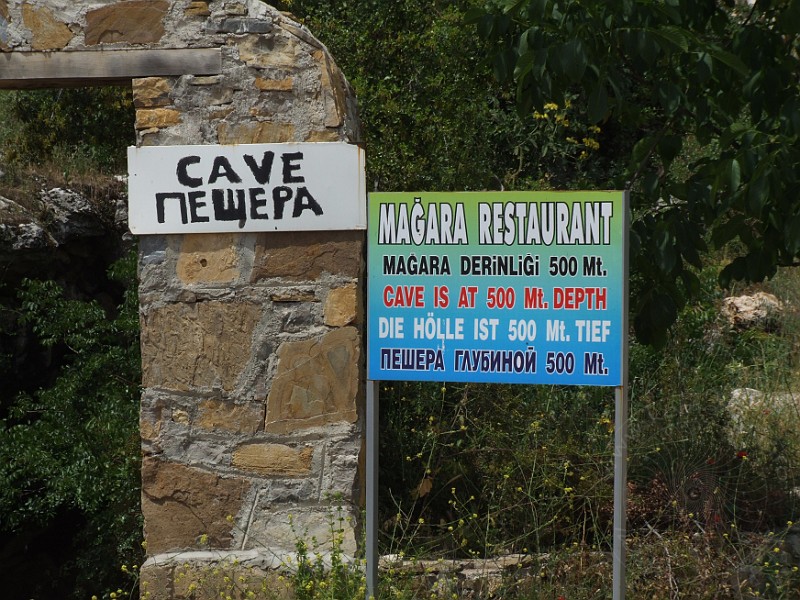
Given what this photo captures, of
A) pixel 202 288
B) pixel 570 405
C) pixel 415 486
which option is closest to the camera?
pixel 202 288

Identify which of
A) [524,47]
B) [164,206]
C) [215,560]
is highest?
[524,47]

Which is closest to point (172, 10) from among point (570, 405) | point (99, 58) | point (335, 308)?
point (99, 58)

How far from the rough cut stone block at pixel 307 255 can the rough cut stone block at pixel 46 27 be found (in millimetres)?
1063

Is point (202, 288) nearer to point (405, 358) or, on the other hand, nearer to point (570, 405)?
point (405, 358)

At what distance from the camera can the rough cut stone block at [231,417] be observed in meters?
3.64

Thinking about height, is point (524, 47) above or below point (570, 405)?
above

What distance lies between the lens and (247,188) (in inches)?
141

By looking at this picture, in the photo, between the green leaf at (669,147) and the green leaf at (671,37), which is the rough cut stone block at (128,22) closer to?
the green leaf at (671,37)

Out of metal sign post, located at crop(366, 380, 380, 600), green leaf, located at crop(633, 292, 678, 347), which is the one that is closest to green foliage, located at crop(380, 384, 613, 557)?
green leaf, located at crop(633, 292, 678, 347)

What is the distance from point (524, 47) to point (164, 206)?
1450 millimetres

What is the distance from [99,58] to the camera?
11.9 ft

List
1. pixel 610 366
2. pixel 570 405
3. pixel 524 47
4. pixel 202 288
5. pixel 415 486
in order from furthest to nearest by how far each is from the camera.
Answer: pixel 570 405
pixel 415 486
pixel 202 288
pixel 524 47
pixel 610 366

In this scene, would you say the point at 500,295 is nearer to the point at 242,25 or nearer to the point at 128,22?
the point at 242,25

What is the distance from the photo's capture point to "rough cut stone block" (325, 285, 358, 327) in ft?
11.8
